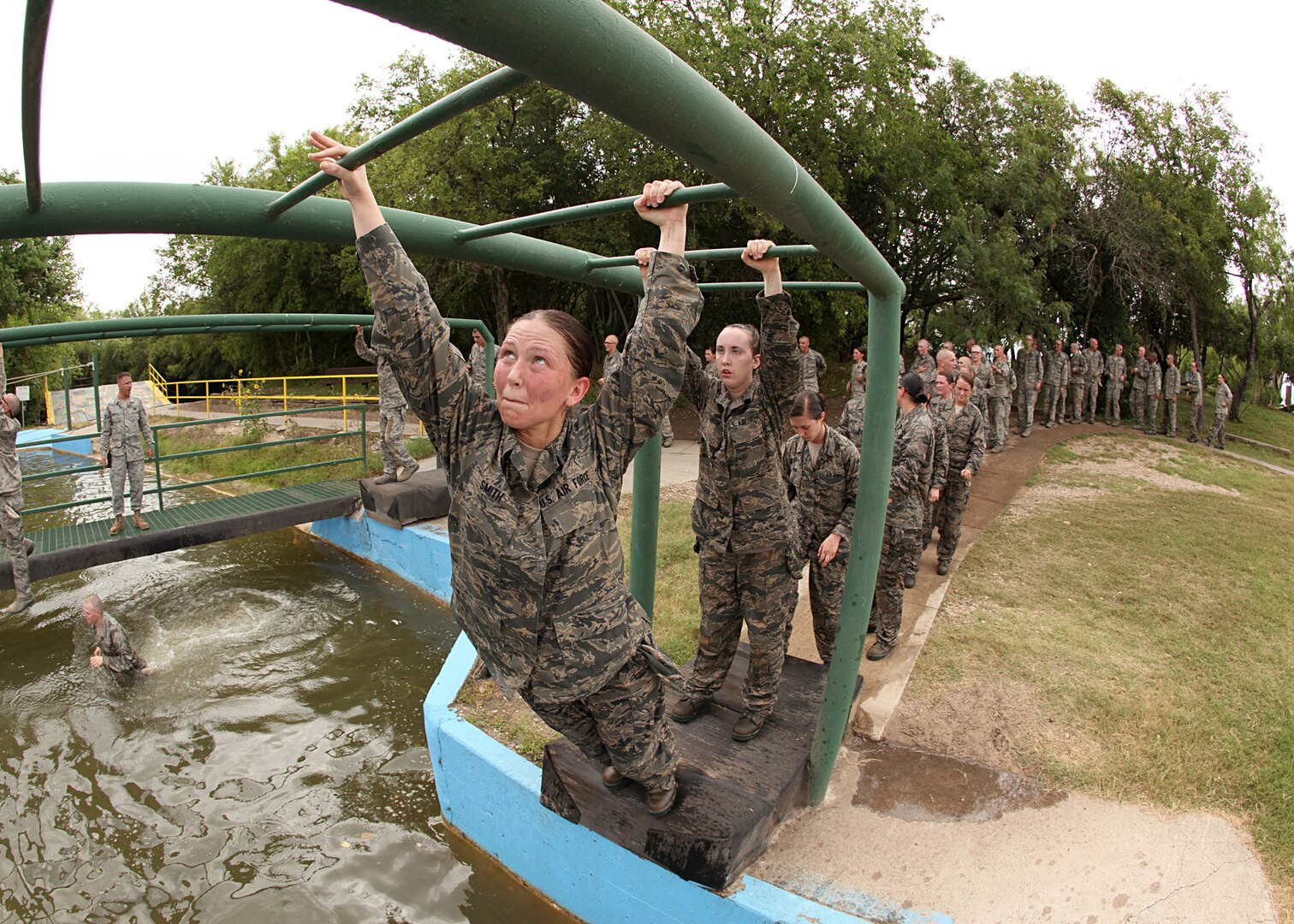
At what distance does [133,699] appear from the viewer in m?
5.52

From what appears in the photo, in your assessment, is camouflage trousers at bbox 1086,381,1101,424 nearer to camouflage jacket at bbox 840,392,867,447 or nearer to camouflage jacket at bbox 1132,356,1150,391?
camouflage jacket at bbox 1132,356,1150,391

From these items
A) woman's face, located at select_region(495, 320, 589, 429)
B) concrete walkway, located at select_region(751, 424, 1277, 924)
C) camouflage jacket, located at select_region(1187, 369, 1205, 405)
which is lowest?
concrete walkway, located at select_region(751, 424, 1277, 924)

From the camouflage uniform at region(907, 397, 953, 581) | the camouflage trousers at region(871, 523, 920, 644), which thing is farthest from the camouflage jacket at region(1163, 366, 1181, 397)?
the camouflage trousers at region(871, 523, 920, 644)

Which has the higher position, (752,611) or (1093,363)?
(1093,363)

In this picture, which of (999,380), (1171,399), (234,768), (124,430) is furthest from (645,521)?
(1171,399)

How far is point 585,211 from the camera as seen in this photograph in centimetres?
203

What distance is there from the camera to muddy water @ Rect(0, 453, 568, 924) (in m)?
3.59

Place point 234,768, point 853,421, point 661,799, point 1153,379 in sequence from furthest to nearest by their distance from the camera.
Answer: point 1153,379 → point 853,421 → point 234,768 → point 661,799

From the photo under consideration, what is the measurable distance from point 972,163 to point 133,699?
17247 millimetres

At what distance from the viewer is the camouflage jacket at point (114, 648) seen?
18.5 feet

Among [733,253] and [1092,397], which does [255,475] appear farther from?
[1092,397]

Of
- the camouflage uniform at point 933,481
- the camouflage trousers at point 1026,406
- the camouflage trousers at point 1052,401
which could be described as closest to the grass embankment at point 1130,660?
the camouflage uniform at point 933,481

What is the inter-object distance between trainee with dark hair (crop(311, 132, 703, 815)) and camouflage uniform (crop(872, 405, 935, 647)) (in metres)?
3.15

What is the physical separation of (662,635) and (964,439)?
3312mm
